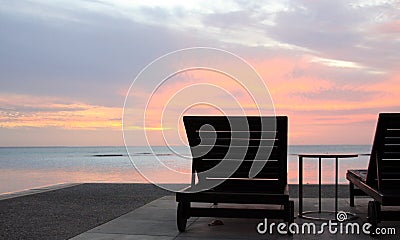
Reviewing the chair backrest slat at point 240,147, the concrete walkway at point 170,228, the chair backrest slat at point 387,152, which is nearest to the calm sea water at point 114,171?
the chair backrest slat at point 240,147

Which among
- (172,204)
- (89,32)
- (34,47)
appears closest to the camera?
(172,204)

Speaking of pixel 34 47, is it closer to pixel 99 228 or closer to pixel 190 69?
pixel 190 69

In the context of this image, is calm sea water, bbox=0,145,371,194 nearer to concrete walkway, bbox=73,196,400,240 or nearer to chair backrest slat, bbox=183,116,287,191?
chair backrest slat, bbox=183,116,287,191

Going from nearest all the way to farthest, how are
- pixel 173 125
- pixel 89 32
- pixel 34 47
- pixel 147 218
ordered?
1. pixel 147 218
2. pixel 173 125
3. pixel 89 32
4. pixel 34 47

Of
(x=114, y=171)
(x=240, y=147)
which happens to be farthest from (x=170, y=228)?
(x=114, y=171)

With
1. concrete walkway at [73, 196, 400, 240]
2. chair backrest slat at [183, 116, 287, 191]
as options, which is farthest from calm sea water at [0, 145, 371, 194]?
concrete walkway at [73, 196, 400, 240]

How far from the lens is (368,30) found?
520 inches

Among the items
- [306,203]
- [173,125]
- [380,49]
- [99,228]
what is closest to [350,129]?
[380,49]

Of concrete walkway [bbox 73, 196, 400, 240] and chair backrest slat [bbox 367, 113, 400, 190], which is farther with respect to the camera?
concrete walkway [bbox 73, 196, 400, 240]

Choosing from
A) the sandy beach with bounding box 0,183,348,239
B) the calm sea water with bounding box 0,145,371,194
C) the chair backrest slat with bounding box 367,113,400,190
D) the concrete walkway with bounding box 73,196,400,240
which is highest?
the chair backrest slat with bounding box 367,113,400,190

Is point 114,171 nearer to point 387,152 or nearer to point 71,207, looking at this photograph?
point 71,207

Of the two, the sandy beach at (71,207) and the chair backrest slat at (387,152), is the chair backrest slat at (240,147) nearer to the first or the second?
Answer: the chair backrest slat at (387,152)

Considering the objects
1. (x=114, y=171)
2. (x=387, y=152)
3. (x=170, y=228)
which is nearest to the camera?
(x=387, y=152)

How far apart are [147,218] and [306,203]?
2.50 m
